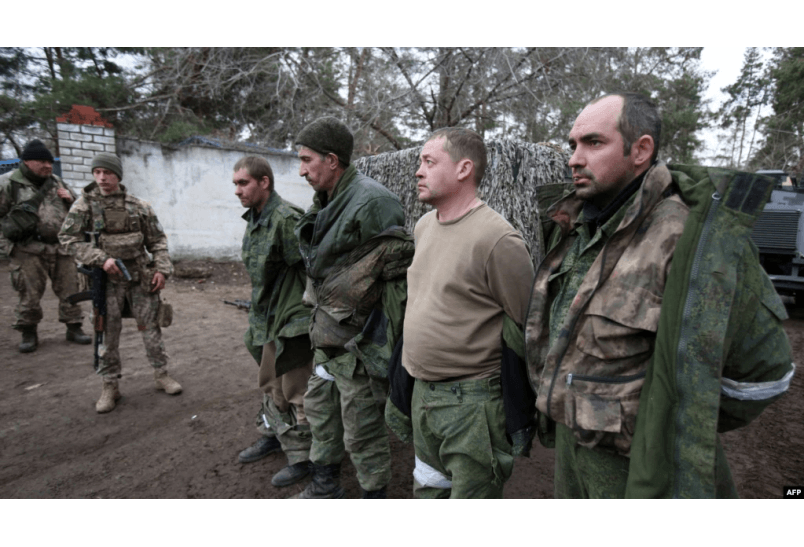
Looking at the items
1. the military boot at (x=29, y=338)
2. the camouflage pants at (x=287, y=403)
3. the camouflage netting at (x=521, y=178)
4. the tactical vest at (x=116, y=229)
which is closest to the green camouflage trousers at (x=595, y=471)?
the camouflage pants at (x=287, y=403)

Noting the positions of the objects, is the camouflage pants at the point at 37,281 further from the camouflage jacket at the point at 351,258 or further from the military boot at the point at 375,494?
the military boot at the point at 375,494

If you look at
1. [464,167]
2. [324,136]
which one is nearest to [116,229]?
[324,136]

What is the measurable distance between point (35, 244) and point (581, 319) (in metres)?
6.06

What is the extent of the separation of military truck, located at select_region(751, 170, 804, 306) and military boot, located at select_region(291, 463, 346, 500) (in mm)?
7553

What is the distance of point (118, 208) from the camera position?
3.80 meters

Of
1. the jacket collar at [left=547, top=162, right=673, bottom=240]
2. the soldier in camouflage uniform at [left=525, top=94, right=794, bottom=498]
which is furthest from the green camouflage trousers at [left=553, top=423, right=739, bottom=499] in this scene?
the jacket collar at [left=547, top=162, right=673, bottom=240]

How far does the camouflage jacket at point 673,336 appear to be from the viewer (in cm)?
108

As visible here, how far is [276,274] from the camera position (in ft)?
9.46

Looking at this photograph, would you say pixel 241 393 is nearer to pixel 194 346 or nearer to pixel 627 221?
pixel 194 346

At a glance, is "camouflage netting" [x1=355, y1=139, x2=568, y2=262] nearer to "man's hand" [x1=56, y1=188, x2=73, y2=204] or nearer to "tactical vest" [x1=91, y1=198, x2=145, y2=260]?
"tactical vest" [x1=91, y1=198, x2=145, y2=260]

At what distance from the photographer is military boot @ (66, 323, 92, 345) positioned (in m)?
5.30

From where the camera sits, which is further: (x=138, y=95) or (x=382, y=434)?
(x=138, y=95)

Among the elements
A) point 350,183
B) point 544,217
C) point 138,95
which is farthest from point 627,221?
point 138,95

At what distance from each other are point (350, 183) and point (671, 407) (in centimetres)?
183
